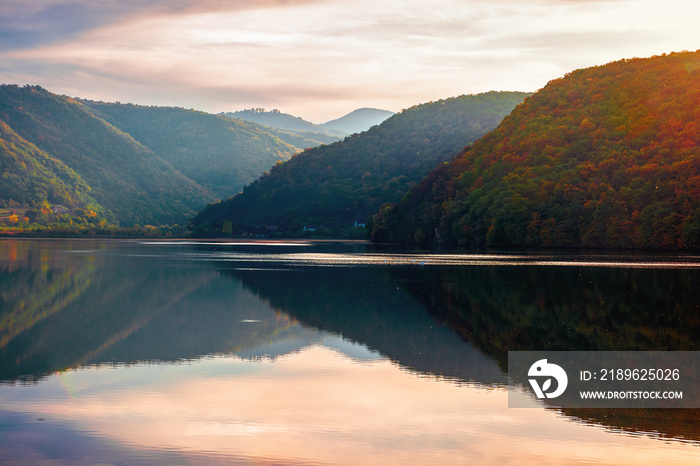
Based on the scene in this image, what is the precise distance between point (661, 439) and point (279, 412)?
6372 mm

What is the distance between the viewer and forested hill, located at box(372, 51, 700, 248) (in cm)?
9031

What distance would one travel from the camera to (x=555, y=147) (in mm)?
115562

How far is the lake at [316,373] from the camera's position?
10852 millimetres

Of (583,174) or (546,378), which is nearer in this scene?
(546,378)

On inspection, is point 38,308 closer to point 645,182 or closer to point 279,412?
point 279,412

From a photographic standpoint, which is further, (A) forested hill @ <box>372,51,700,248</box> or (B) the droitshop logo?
(A) forested hill @ <box>372,51,700,248</box>

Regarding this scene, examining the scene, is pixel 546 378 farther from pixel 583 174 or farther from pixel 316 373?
pixel 583 174

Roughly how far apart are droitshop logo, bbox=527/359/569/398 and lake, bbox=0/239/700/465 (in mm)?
730

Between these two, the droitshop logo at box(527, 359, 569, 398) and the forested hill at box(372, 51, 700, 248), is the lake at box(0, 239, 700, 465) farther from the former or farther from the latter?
the forested hill at box(372, 51, 700, 248)

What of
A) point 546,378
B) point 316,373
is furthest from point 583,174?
point 316,373

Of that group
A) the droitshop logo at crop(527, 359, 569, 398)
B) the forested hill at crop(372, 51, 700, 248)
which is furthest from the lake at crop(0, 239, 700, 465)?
the forested hill at crop(372, 51, 700, 248)

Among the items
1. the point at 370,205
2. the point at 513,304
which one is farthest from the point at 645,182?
the point at 370,205

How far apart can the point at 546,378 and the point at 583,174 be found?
304ft

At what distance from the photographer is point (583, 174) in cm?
10300
